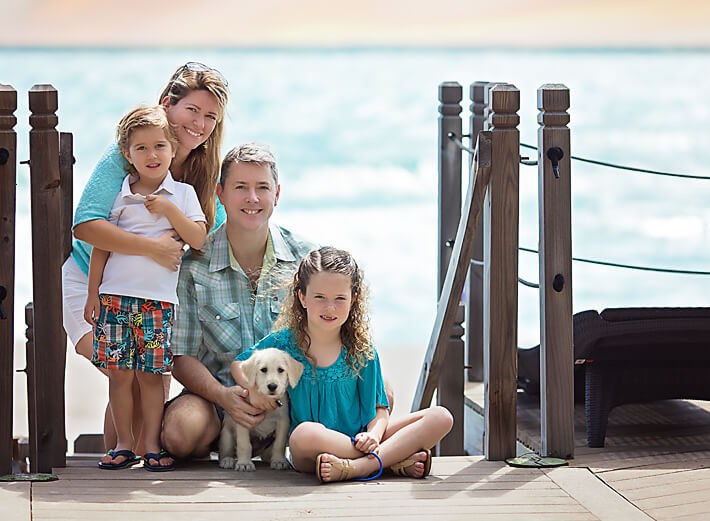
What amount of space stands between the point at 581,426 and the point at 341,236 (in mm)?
11345

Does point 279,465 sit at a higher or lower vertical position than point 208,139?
lower

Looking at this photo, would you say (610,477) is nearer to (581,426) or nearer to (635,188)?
(581,426)

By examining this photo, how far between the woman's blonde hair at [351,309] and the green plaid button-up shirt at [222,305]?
13cm

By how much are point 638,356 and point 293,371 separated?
1.30 m

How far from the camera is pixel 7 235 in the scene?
3.04 meters

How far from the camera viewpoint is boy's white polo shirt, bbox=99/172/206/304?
3.16 meters

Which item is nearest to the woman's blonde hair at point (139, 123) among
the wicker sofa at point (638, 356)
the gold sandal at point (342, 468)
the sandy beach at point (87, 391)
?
the gold sandal at point (342, 468)

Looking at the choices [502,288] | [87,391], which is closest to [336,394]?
[502,288]

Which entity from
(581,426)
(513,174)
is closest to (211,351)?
(513,174)

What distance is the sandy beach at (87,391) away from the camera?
23.1ft

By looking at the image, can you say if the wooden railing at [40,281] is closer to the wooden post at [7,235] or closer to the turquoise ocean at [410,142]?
the wooden post at [7,235]

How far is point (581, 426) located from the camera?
387 centimetres

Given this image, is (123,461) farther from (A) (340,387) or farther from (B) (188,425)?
(A) (340,387)

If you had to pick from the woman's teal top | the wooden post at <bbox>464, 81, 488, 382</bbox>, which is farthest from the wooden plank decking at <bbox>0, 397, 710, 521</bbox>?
the wooden post at <bbox>464, 81, 488, 382</bbox>
